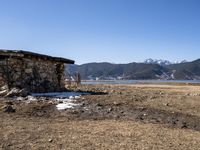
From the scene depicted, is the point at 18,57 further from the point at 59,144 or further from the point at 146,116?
the point at 59,144

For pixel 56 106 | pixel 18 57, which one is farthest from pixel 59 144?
pixel 18 57

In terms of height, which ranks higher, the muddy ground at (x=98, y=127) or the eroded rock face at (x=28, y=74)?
the eroded rock face at (x=28, y=74)

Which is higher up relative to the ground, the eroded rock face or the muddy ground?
the eroded rock face

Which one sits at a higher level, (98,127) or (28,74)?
(28,74)

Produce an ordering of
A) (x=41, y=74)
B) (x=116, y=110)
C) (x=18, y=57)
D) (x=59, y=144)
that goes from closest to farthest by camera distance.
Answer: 1. (x=59, y=144)
2. (x=116, y=110)
3. (x=18, y=57)
4. (x=41, y=74)

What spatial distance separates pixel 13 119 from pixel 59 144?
395 cm

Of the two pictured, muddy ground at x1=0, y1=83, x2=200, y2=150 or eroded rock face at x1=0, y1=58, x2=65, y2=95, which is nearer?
muddy ground at x1=0, y1=83, x2=200, y2=150

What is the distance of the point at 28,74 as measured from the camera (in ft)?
73.2

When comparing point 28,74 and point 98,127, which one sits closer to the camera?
point 98,127

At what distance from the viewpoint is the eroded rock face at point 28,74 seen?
71.0 feet

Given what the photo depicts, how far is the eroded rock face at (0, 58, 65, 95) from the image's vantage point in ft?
71.0

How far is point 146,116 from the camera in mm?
12977

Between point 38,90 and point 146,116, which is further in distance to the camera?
point 38,90

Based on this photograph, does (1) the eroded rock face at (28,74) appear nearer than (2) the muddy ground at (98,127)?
No
